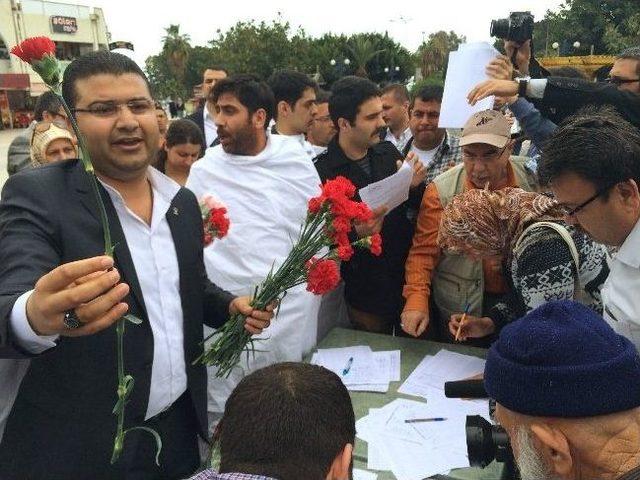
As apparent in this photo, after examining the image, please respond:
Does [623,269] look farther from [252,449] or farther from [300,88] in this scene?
[300,88]

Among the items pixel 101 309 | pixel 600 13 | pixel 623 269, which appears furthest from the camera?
pixel 600 13

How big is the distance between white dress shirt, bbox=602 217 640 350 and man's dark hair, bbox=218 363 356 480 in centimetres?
88

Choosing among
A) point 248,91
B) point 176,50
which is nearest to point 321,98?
point 248,91

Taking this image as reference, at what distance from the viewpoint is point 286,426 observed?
1157mm

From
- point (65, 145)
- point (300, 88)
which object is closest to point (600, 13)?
point (300, 88)

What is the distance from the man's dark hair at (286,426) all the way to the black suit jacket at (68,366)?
19.7 inches

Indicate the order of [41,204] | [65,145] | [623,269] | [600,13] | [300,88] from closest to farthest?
1. [41,204]
2. [623,269]
3. [65,145]
4. [300,88]
5. [600,13]

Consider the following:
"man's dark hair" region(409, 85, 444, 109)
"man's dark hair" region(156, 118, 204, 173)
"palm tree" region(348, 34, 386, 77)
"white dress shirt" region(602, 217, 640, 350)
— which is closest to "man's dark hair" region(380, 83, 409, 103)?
"man's dark hair" region(409, 85, 444, 109)

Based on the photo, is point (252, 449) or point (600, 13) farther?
point (600, 13)

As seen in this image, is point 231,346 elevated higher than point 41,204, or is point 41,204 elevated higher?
point 41,204

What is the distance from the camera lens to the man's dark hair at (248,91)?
3.42 m

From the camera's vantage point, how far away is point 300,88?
494cm

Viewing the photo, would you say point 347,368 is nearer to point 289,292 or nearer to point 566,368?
point 289,292

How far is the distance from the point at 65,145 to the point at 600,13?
131 feet
